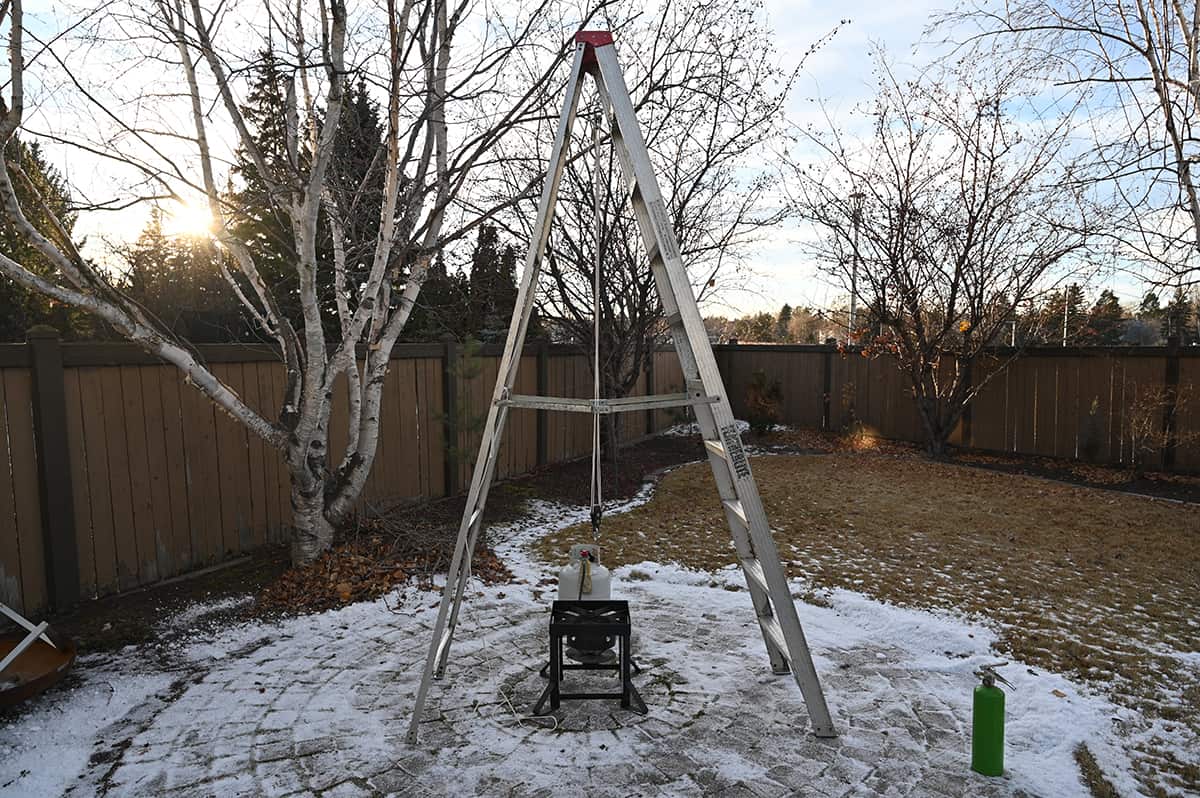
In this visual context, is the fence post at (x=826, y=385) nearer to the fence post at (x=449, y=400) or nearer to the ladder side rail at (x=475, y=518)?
the fence post at (x=449, y=400)

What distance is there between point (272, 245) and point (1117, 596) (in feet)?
30.3

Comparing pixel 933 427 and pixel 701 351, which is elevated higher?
pixel 701 351

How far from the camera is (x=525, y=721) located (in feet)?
9.68

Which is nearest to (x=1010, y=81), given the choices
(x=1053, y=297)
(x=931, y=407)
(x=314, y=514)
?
(x=1053, y=297)

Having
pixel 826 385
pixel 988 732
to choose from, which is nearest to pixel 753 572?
pixel 988 732

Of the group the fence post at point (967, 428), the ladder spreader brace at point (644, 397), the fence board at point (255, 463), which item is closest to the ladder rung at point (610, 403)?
the ladder spreader brace at point (644, 397)

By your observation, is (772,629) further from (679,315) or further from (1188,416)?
(1188,416)

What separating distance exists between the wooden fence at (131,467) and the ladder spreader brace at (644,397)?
99.7 inches

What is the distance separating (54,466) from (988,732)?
15.5 feet

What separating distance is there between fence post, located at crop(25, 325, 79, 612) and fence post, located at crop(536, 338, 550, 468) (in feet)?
16.9

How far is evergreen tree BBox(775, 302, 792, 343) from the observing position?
25.4 metres

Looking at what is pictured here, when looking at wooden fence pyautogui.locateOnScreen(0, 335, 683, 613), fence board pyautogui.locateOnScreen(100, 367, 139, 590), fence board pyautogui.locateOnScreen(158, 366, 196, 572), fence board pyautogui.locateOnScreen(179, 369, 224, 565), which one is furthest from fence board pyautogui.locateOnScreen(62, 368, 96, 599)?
fence board pyautogui.locateOnScreen(179, 369, 224, 565)

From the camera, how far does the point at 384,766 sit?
2.62m

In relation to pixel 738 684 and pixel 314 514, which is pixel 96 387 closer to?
pixel 314 514
